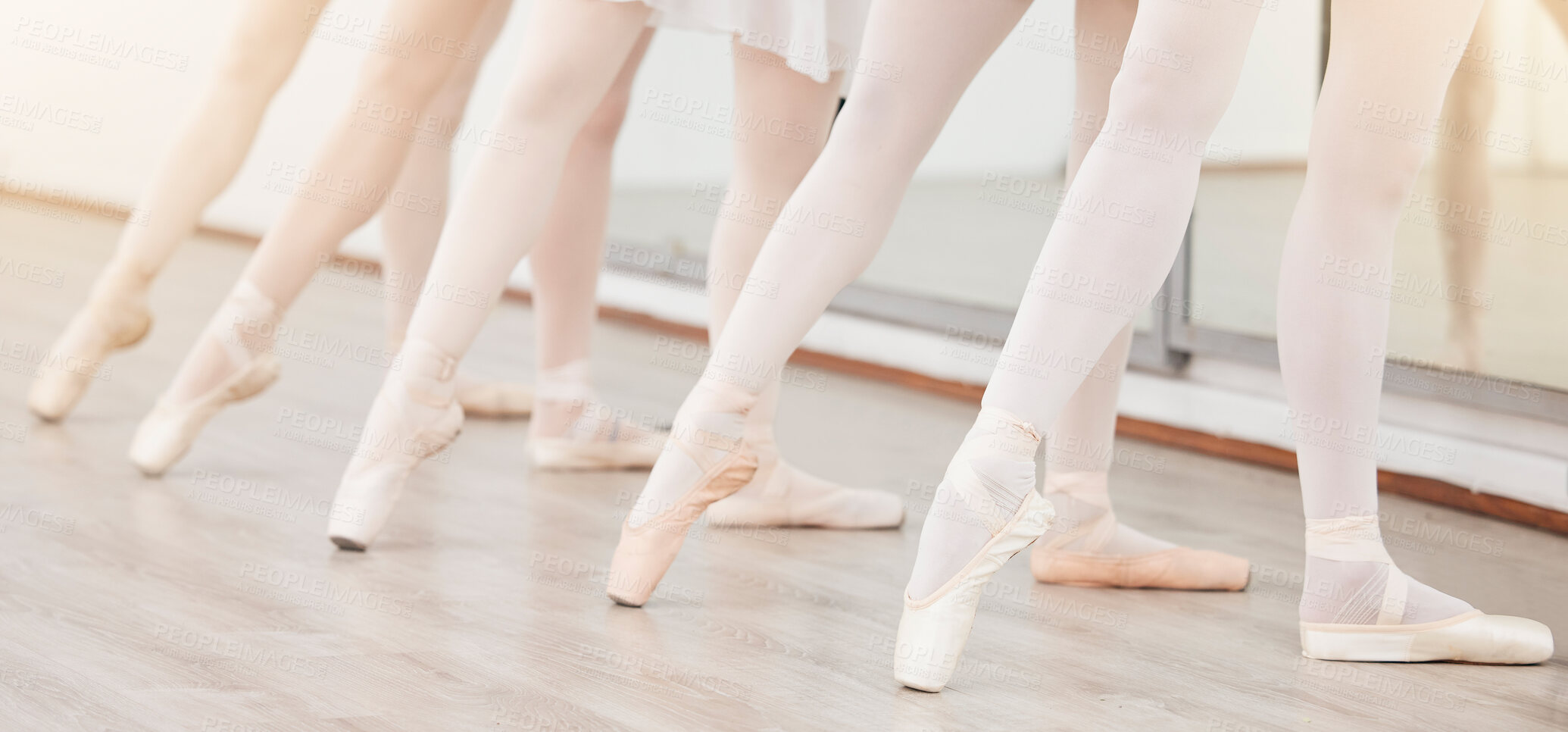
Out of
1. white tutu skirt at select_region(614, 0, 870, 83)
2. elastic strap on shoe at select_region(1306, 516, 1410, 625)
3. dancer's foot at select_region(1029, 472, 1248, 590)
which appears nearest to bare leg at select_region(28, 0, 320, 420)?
white tutu skirt at select_region(614, 0, 870, 83)

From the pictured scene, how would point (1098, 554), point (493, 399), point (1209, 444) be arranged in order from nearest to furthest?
1. point (1098, 554)
2. point (493, 399)
3. point (1209, 444)

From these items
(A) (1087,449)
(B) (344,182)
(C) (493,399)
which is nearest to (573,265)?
(B) (344,182)

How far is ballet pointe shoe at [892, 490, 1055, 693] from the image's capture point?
1.09m

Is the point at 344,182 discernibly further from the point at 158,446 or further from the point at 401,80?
the point at 158,446

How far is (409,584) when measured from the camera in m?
1.32

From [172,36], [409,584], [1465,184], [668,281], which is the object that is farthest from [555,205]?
[172,36]

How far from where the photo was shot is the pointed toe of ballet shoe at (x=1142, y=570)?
1508mm

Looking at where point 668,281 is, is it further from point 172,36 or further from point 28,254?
point 172,36

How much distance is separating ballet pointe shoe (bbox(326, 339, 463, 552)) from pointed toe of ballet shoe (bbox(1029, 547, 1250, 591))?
2.22 ft

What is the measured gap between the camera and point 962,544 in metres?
1.09

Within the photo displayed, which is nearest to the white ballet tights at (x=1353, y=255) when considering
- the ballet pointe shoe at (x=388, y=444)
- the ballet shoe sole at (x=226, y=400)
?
the ballet pointe shoe at (x=388, y=444)

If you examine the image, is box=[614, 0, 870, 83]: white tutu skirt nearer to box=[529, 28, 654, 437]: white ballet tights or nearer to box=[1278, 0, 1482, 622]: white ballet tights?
box=[529, 28, 654, 437]: white ballet tights

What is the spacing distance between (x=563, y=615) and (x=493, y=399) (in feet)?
3.63

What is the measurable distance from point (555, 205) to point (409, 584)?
0.73 metres
